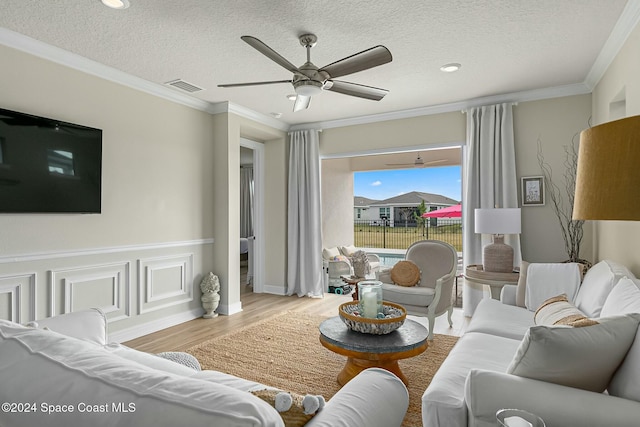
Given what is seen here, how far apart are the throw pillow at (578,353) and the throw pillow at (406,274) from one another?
248 cm

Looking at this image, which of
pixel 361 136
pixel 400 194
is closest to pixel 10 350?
pixel 361 136

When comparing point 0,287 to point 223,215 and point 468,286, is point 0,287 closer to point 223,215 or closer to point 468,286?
point 223,215

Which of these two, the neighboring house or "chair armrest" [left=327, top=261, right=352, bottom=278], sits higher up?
the neighboring house

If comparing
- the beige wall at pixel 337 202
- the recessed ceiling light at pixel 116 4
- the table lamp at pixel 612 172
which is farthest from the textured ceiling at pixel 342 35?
the beige wall at pixel 337 202

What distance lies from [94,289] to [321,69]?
9.27 ft

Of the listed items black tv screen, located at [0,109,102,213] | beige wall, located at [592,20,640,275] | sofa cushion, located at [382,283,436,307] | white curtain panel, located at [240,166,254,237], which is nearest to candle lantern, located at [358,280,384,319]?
sofa cushion, located at [382,283,436,307]

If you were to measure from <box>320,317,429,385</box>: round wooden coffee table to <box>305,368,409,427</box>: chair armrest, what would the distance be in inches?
39.8

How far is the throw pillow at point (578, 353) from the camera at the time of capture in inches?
53.1

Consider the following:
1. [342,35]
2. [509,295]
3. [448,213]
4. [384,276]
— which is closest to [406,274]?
[384,276]

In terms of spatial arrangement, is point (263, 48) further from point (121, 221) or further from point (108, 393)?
point (121, 221)

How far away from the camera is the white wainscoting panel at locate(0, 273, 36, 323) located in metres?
2.81

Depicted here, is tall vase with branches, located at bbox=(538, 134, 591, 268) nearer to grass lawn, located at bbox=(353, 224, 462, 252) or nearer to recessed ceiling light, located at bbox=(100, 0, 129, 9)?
recessed ceiling light, located at bbox=(100, 0, 129, 9)

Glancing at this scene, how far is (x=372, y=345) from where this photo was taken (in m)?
2.31

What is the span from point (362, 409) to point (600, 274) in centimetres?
230
